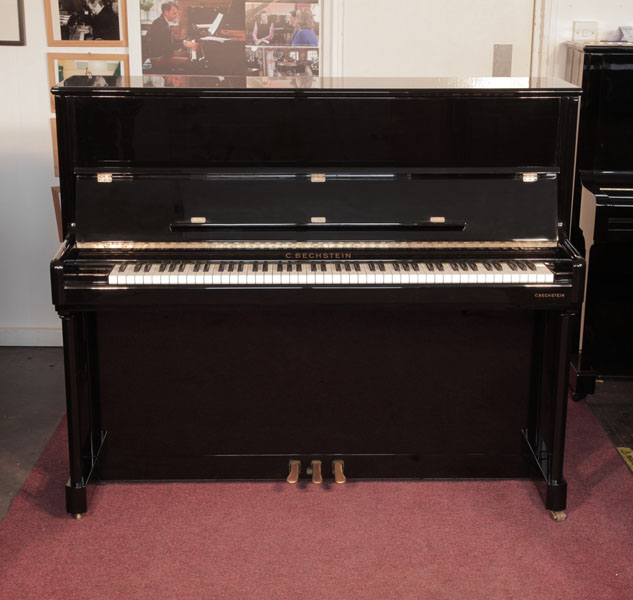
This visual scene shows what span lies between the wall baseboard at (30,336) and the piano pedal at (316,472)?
1.77 meters

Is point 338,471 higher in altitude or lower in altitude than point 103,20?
lower

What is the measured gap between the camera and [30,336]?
440 cm

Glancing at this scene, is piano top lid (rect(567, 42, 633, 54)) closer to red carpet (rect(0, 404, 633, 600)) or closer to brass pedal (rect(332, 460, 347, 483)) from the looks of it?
red carpet (rect(0, 404, 633, 600))

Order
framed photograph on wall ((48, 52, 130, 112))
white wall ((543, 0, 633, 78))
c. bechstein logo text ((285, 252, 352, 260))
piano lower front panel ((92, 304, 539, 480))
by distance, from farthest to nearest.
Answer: framed photograph on wall ((48, 52, 130, 112)) → white wall ((543, 0, 633, 78)) → piano lower front panel ((92, 304, 539, 480)) → c. bechstein logo text ((285, 252, 352, 260))

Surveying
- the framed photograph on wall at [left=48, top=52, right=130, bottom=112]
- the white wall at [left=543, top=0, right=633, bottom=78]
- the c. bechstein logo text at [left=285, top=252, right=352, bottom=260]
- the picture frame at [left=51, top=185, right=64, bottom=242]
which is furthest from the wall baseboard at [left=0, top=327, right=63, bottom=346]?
the white wall at [left=543, top=0, right=633, bottom=78]

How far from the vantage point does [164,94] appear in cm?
286

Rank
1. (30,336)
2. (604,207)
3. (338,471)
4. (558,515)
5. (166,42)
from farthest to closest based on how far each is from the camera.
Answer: (30,336), (166,42), (604,207), (338,471), (558,515)

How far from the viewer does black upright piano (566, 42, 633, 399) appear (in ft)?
11.3

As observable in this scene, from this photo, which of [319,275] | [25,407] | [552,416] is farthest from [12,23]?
[552,416]

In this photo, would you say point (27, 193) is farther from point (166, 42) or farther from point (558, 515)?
point (558, 515)

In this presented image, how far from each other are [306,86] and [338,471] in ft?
4.21

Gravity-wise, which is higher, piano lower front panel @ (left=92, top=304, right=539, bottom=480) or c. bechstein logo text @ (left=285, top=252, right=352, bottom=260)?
c. bechstein logo text @ (left=285, top=252, right=352, bottom=260)

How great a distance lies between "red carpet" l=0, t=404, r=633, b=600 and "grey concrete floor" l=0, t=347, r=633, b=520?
0.39ft

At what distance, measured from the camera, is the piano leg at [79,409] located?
2832 millimetres
